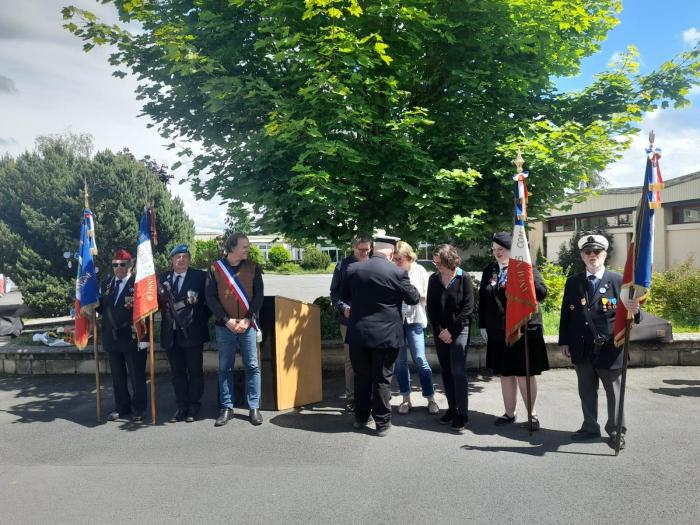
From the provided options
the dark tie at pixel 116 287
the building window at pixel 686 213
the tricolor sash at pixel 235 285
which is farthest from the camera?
the building window at pixel 686 213

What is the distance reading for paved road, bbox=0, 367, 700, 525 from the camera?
131 inches

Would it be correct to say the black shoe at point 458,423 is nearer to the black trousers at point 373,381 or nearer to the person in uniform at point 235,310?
the black trousers at point 373,381

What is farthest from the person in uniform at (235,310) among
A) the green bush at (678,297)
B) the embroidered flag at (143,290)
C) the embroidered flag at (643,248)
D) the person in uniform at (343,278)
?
the green bush at (678,297)

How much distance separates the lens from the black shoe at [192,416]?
534cm

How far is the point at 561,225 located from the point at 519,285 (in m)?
24.4

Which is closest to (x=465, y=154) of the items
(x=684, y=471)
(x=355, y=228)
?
(x=355, y=228)

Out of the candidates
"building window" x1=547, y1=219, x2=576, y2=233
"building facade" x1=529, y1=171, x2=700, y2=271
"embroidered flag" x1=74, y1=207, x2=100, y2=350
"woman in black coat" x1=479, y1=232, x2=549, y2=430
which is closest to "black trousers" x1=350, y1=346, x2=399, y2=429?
"woman in black coat" x1=479, y1=232, x2=549, y2=430

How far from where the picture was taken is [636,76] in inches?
293

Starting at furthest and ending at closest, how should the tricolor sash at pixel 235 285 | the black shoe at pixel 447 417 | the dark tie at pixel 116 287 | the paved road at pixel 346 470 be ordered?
the dark tie at pixel 116 287 → the tricolor sash at pixel 235 285 → the black shoe at pixel 447 417 → the paved road at pixel 346 470

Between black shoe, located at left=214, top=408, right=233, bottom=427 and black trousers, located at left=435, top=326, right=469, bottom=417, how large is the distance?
7.57 ft

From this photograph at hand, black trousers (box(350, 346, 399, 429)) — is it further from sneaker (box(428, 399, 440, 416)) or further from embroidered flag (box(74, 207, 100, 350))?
embroidered flag (box(74, 207, 100, 350))

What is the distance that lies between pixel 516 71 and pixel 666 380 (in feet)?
14.5

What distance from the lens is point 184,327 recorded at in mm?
5457

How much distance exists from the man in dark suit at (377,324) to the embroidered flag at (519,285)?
0.90 meters
